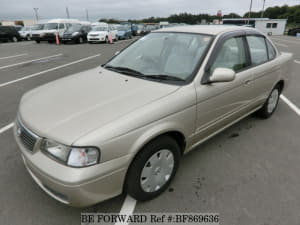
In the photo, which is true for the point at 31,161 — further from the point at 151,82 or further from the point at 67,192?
the point at 151,82

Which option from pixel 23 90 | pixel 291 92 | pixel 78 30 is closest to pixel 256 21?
pixel 78 30

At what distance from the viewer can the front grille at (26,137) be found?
1.88 metres

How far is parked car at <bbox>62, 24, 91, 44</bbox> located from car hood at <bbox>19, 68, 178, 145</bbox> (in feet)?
58.9

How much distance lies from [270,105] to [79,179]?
12.3 ft


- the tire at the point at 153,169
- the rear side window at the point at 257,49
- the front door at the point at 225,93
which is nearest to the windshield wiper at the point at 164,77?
the front door at the point at 225,93

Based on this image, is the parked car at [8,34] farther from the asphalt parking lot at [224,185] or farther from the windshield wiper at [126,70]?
the windshield wiper at [126,70]

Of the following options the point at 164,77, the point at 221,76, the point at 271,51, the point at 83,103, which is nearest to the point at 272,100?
the point at 271,51

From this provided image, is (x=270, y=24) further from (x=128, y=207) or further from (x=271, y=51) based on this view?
(x=128, y=207)

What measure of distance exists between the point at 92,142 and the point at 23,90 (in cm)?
528

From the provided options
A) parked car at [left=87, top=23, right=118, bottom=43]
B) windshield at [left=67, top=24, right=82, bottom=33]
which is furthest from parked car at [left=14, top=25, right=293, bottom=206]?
windshield at [left=67, top=24, right=82, bottom=33]

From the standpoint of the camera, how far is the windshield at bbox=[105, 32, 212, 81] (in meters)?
2.48

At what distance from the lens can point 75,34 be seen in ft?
61.7

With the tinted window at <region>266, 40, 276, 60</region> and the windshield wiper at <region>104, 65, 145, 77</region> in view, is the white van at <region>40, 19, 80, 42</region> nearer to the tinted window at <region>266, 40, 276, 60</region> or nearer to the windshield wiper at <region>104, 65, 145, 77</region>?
the windshield wiper at <region>104, 65, 145, 77</region>

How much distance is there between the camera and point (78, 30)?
1934cm
